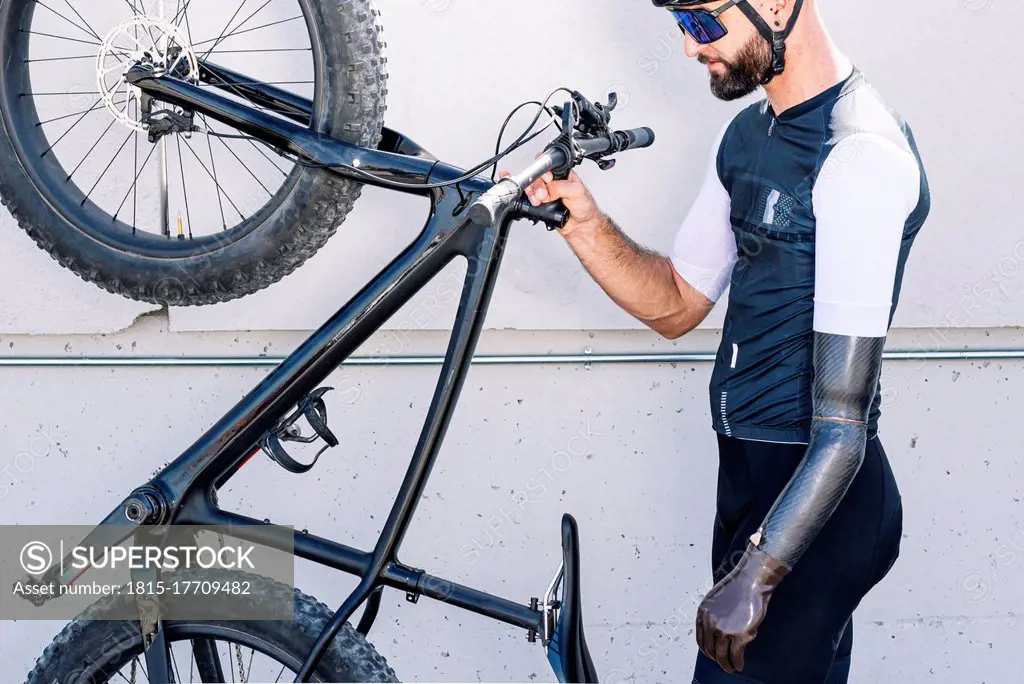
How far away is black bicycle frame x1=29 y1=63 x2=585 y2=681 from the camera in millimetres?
1690

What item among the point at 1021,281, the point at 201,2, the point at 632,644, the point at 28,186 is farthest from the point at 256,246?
the point at 1021,281

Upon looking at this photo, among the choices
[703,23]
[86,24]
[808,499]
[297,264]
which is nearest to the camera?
[808,499]

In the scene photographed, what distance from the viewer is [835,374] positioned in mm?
1557

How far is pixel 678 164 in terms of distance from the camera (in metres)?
2.62

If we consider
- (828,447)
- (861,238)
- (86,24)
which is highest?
(86,24)

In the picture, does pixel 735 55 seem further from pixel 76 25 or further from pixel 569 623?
pixel 76 25

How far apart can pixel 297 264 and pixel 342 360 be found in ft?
0.85

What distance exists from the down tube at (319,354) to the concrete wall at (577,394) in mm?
870

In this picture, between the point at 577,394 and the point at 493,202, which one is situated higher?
the point at 577,394

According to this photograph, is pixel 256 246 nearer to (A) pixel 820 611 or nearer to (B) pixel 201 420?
(B) pixel 201 420

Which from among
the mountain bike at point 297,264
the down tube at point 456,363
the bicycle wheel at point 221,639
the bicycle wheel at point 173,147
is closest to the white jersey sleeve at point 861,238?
the mountain bike at point 297,264

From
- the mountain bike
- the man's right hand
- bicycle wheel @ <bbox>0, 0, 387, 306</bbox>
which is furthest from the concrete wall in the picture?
the man's right hand

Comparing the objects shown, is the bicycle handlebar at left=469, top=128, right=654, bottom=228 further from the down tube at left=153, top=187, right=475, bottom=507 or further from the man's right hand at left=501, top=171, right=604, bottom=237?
the down tube at left=153, top=187, right=475, bottom=507

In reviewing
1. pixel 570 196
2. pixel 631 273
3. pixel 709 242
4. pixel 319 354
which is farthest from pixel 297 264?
pixel 709 242
